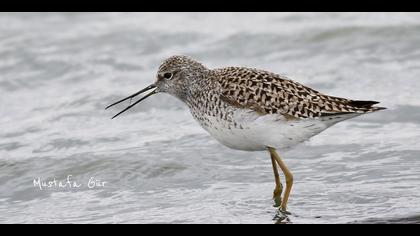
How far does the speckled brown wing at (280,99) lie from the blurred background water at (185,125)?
3.85 ft

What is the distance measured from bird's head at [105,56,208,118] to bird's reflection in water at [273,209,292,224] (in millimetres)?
1920

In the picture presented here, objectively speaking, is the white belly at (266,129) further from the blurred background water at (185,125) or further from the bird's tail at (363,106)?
the blurred background water at (185,125)

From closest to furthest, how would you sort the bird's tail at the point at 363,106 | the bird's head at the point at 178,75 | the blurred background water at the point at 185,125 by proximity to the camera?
A: the bird's tail at the point at 363,106, the blurred background water at the point at 185,125, the bird's head at the point at 178,75

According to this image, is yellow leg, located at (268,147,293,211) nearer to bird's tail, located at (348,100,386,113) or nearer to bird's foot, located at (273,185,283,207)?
bird's foot, located at (273,185,283,207)

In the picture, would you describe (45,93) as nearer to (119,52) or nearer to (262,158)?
(119,52)

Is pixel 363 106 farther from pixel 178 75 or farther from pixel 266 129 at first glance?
pixel 178 75

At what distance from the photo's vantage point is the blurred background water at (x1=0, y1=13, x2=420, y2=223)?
398 inches

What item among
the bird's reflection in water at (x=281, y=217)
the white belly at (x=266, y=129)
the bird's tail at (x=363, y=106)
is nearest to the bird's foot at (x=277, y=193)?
the bird's reflection in water at (x=281, y=217)

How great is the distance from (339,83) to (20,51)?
7081 mm

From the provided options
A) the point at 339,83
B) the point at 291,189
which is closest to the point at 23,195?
the point at 291,189

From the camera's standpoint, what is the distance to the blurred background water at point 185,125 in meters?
10.1

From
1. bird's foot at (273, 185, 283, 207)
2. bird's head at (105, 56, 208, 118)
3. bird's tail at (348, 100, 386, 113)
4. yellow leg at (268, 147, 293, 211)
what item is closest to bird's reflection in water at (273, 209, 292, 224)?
yellow leg at (268, 147, 293, 211)

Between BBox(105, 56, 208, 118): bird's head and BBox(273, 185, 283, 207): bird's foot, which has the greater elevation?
BBox(105, 56, 208, 118): bird's head

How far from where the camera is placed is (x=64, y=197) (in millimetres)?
10695
